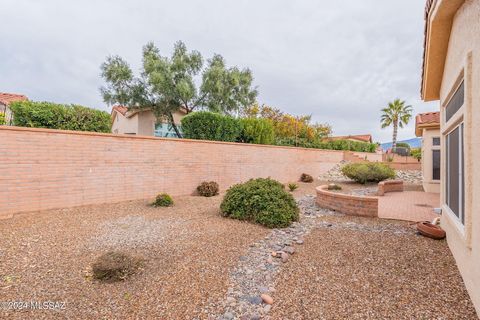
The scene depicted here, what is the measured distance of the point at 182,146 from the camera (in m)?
9.86

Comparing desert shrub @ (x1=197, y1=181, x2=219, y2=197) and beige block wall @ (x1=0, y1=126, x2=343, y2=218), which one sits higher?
beige block wall @ (x1=0, y1=126, x2=343, y2=218)

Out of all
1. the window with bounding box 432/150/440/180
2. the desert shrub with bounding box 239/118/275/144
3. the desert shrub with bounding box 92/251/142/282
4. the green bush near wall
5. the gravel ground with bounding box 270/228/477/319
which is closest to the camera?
the gravel ground with bounding box 270/228/477/319

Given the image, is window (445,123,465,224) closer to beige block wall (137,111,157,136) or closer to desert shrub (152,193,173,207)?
desert shrub (152,193,173,207)

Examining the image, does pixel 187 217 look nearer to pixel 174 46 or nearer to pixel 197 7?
pixel 197 7

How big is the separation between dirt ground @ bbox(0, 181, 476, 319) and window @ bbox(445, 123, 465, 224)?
0.83 meters

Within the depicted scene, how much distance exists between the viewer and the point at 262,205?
5.86 m

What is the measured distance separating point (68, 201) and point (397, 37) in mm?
13146

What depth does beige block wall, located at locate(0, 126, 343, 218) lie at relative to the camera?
593 cm

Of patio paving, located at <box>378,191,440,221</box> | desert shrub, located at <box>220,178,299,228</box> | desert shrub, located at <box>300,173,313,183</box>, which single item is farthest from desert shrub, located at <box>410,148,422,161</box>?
desert shrub, located at <box>220,178,299,228</box>

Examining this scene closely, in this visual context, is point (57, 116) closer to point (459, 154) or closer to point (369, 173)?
point (459, 154)

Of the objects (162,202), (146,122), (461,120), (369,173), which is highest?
(146,122)

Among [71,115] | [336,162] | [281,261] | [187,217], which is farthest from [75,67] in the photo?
[336,162]

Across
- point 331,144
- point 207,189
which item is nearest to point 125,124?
point 207,189

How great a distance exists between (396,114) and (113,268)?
43813 millimetres
